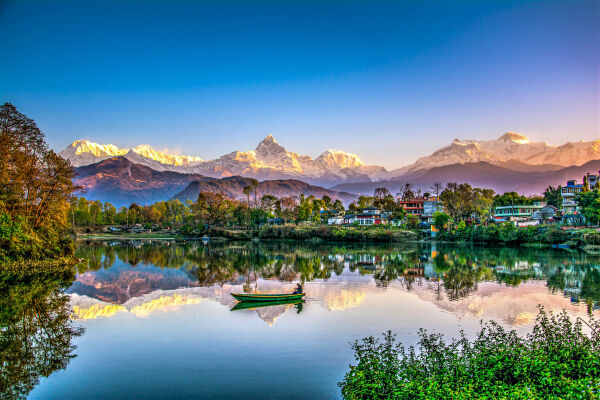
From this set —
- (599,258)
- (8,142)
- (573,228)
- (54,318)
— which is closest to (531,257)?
(599,258)

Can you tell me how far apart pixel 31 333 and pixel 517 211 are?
110 meters

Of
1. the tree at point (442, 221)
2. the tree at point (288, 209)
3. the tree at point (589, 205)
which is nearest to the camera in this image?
the tree at point (589, 205)

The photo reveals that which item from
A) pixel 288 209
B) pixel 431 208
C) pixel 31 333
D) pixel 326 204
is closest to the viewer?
pixel 31 333

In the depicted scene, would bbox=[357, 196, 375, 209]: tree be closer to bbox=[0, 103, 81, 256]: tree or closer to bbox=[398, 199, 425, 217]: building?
bbox=[398, 199, 425, 217]: building

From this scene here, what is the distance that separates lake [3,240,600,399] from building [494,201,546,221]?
183 feet

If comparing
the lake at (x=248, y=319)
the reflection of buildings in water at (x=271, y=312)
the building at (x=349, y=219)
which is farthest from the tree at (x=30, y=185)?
the building at (x=349, y=219)

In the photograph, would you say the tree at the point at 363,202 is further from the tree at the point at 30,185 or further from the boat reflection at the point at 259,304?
the boat reflection at the point at 259,304

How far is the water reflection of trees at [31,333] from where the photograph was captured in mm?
13914

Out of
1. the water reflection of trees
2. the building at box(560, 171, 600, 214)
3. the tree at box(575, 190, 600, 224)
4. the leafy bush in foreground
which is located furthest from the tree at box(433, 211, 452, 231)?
the leafy bush in foreground

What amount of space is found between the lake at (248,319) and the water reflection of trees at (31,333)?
4.4 inches

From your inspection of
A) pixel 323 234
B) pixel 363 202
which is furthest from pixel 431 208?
pixel 323 234

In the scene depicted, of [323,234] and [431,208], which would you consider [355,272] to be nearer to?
[323,234]

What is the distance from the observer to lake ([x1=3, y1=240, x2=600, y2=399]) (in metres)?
13.6

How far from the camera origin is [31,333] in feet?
62.0
